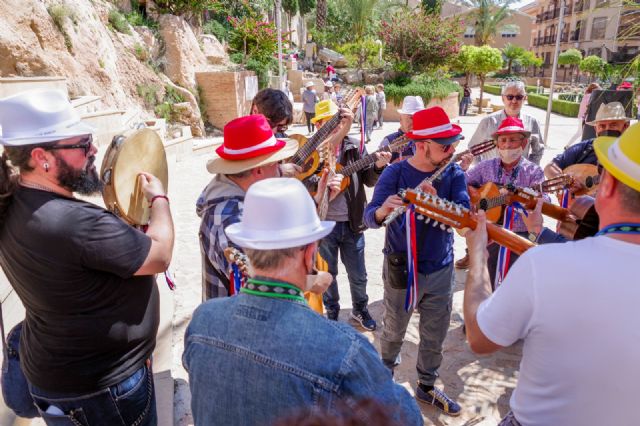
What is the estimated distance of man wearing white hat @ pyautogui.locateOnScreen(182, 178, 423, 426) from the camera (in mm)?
1210

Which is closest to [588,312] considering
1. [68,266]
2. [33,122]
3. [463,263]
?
[68,266]

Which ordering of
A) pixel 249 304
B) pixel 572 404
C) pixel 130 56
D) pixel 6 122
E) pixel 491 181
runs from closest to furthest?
pixel 249 304, pixel 572 404, pixel 6 122, pixel 491 181, pixel 130 56

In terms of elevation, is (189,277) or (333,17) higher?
(333,17)

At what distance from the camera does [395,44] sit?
954 inches

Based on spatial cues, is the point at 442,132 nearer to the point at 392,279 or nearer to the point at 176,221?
the point at 392,279

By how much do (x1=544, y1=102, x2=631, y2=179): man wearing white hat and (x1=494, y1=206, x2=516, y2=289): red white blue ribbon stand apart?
0.84 meters

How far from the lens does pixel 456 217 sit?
8.24ft

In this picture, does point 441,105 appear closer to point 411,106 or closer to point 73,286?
point 411,106

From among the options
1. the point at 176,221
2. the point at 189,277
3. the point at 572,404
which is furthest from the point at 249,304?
the point at 176,221

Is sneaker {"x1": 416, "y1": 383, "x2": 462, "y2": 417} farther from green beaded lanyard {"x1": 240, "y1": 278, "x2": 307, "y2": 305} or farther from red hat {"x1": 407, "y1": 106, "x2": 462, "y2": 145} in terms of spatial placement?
green beaded lanyard {"x1": 240, "y1": 278, "x2": 307, "y2": 305}

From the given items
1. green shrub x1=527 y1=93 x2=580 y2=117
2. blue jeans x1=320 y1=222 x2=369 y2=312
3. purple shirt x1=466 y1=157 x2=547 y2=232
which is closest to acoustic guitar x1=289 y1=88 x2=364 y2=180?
blue jeans x1=320 y1=222 x2=369 y2=312

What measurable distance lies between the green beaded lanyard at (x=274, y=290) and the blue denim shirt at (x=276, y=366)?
19 millimetres

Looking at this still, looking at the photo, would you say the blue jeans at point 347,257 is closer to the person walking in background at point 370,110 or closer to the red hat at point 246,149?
the red hat at point 246,149

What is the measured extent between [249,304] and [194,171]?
34.1 feet
